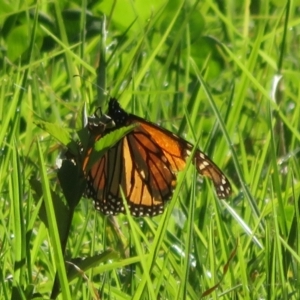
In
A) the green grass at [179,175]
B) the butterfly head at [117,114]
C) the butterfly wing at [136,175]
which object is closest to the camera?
the green grass at [179,175]

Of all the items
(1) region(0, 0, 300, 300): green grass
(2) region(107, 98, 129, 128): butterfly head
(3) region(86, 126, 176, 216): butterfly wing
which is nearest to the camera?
(1) region(0, 0, 300, 300): green grass

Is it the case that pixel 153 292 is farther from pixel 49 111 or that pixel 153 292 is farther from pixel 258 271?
pixel 49 111

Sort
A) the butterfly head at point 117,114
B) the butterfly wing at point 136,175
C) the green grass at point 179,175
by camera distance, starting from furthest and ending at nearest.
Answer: the butterfly wing at point 136,175 → the butterfly head at point 117,114 → the green grass at point 179,175

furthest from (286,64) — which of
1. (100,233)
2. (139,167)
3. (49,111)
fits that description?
(100,233)

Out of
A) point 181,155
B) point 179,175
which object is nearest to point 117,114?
point 181,155

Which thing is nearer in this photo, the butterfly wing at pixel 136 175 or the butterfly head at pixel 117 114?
the butterfly head at pixel 117 114
